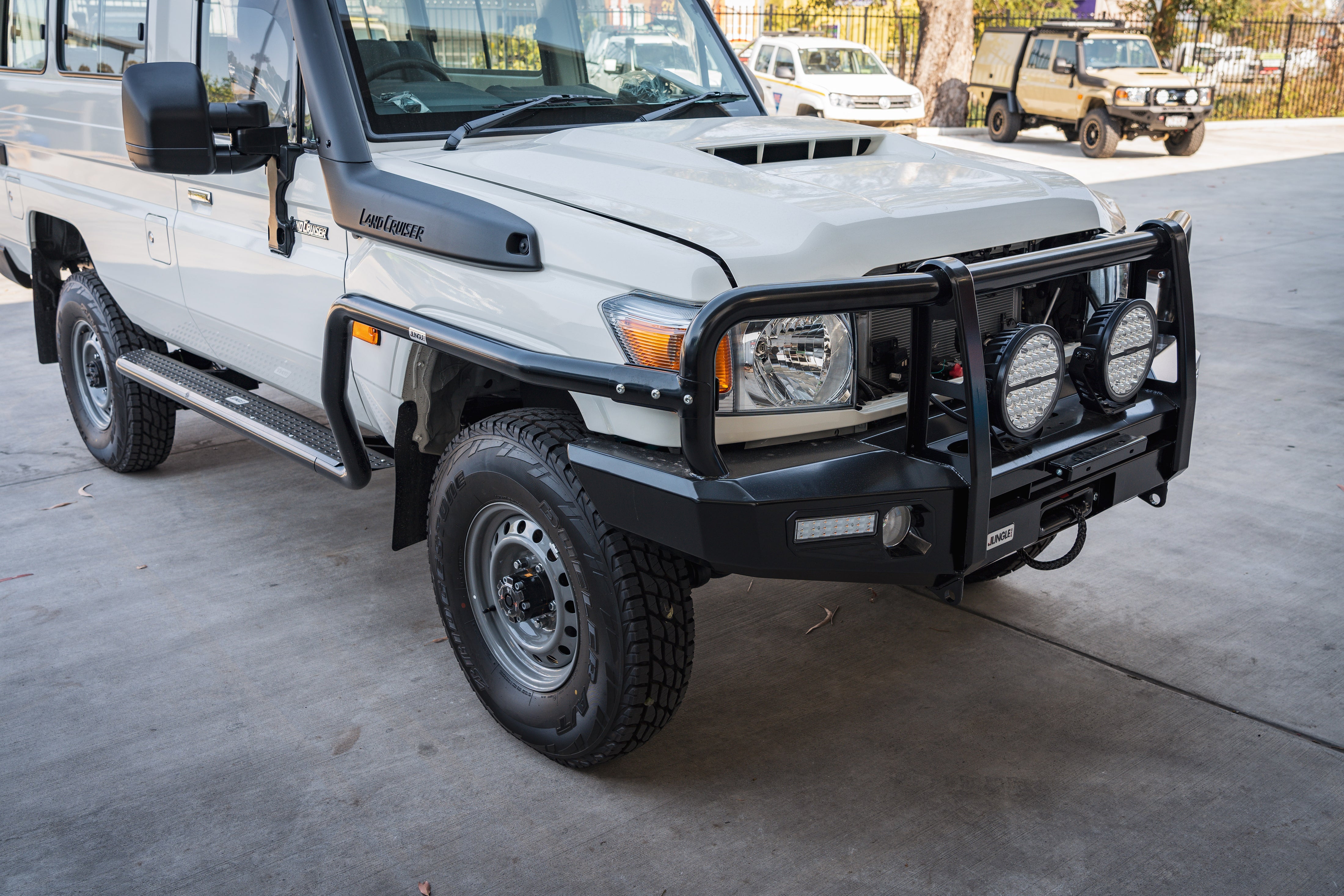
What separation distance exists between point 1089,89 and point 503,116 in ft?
54.2

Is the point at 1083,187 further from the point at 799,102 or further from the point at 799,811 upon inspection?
the point at 799,102

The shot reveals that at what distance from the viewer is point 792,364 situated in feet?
8.43

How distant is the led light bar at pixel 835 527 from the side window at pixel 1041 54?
Answer: 18.5 m

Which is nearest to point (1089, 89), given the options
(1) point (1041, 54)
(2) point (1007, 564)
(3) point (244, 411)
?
(1) point (1041, 54)

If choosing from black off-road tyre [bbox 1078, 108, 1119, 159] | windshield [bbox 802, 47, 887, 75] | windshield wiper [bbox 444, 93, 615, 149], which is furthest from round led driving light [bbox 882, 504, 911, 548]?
black off-road tyre [bbox 1078, 108, 1119, 159]

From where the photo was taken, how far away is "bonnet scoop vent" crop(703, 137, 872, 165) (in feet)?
10.2

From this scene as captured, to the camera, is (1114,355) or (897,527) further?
(1114,355)

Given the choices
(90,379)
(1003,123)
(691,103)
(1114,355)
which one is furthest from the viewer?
(1003,123)

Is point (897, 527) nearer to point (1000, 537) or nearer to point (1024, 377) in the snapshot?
point (1000, 537)

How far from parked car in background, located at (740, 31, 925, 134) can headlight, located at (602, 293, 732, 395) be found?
49.9ft

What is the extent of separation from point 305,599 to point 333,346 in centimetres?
115

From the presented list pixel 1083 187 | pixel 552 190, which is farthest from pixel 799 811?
pixel 1083 187

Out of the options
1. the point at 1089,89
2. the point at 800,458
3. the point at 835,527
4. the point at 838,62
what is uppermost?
the point at 838,62

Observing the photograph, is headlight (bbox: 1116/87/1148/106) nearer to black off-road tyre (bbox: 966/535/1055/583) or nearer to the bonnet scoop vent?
black off-road tyre (bbox: 966/535/1055/583)
